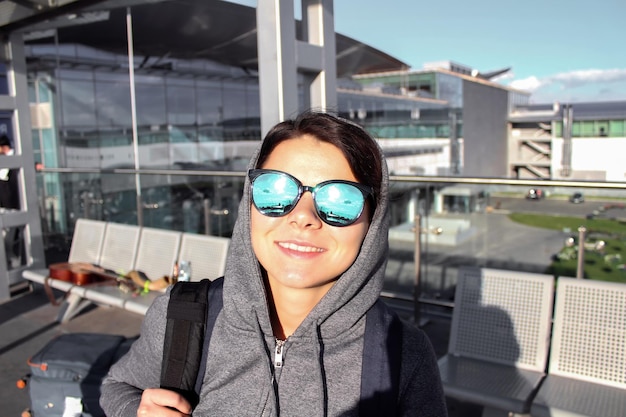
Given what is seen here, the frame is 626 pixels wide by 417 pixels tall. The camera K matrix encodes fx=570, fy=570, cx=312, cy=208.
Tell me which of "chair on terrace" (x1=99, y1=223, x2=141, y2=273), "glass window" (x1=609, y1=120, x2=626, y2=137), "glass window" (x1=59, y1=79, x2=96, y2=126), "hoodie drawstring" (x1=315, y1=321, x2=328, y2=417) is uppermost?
"glass window" (x1=59, y1=79, x2=96, y2=126)

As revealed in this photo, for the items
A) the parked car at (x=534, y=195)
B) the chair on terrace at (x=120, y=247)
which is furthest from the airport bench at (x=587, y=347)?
the chair on terrace at (x=120, y=247)

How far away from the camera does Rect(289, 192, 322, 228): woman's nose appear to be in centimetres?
141

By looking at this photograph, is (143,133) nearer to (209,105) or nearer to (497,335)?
(209,105)

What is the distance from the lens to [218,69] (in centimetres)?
1557

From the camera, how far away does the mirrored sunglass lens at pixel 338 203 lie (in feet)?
4.56

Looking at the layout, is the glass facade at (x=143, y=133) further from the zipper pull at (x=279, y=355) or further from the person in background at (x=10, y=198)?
the zipper pull at (x=279, y=355)

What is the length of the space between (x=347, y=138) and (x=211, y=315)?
1.90 ft

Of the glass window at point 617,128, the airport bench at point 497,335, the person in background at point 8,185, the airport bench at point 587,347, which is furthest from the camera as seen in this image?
the person in background at point 8,185

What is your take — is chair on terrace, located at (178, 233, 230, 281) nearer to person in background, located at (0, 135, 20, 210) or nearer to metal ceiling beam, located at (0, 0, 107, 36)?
metal ceiling beam, located at (0, 0, 107, 36)

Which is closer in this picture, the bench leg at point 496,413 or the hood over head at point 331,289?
the hood over head at point 331,289

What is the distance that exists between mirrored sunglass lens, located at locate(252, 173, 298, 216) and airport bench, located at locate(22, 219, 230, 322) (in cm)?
335

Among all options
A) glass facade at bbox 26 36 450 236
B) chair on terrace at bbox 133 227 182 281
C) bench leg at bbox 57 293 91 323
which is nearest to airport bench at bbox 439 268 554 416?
glass facade at bbox 26 36 450 236

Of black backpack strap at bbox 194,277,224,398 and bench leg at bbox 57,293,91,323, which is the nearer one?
black backpack strap at bbox 194,277,224,398

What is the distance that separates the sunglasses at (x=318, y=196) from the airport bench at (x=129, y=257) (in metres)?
3.35
